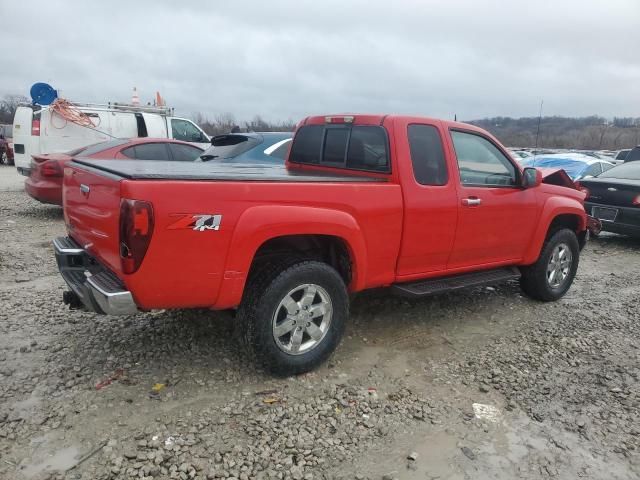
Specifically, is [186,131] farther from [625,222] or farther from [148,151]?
[625,222]

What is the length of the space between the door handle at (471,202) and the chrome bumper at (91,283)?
280 centimetres

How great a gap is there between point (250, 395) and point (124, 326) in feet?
5.13

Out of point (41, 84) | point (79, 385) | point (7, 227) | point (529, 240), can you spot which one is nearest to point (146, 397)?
point (79, 385)

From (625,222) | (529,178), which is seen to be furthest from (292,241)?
(625,222)

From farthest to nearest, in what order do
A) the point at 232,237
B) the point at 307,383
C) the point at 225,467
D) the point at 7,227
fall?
the point at 7,227 < the point at 307,383 < the point at 232,237 < the point at 225,467

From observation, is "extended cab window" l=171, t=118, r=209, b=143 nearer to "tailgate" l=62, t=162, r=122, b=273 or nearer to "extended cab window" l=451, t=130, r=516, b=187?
"tailgate" l=62, t=162, r=122, b=273

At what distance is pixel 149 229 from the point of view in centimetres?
284

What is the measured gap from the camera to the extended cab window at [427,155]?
4.18m

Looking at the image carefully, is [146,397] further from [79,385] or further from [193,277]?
[193,277]

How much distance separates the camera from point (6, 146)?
23.1 metres

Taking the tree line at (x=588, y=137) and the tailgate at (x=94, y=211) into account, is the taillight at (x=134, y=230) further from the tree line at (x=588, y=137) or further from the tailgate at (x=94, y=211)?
the tree line at (x=588, y=137)

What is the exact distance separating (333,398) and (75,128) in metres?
10.4

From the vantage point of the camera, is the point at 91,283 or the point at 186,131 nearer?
the point at 91,283

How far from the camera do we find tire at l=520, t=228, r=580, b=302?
539 centimetres
